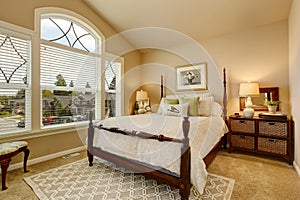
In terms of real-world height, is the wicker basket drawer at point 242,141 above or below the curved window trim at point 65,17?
below

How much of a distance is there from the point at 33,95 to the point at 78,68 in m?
1.09

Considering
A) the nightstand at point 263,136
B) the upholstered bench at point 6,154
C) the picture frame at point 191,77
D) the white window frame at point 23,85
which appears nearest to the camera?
the upholstered bench at point 6,154

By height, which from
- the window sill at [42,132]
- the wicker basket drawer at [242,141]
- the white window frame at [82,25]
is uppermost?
the white window frame at [82,25]

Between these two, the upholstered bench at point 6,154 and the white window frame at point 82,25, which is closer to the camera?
the upholstered bench at point 6,154

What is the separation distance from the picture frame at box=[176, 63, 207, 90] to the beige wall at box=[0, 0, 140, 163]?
2.19 metres

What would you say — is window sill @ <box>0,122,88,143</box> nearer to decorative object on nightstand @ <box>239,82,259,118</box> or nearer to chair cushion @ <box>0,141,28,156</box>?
chair cushion @ <box>0,141,28,156</box>

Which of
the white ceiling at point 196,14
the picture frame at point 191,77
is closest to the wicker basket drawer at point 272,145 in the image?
the picture frame at point 191,77

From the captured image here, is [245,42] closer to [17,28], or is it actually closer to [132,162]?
[132,162]

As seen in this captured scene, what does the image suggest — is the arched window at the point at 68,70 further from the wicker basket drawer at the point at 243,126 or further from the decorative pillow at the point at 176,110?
the wicker basket drawer at the point at 243,126

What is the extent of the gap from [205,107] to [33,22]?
12.0 ft

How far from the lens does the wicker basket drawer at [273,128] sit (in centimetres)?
268

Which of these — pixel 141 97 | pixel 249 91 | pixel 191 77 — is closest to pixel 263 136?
pixel 249 91

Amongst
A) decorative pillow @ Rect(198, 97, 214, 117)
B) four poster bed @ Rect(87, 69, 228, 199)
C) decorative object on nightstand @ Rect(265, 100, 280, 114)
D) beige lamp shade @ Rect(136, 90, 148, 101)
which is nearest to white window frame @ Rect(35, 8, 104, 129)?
beige lamp shade @ Rect(136, 90, 148, 101)

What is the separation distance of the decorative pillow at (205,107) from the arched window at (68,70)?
2415 millimetres
